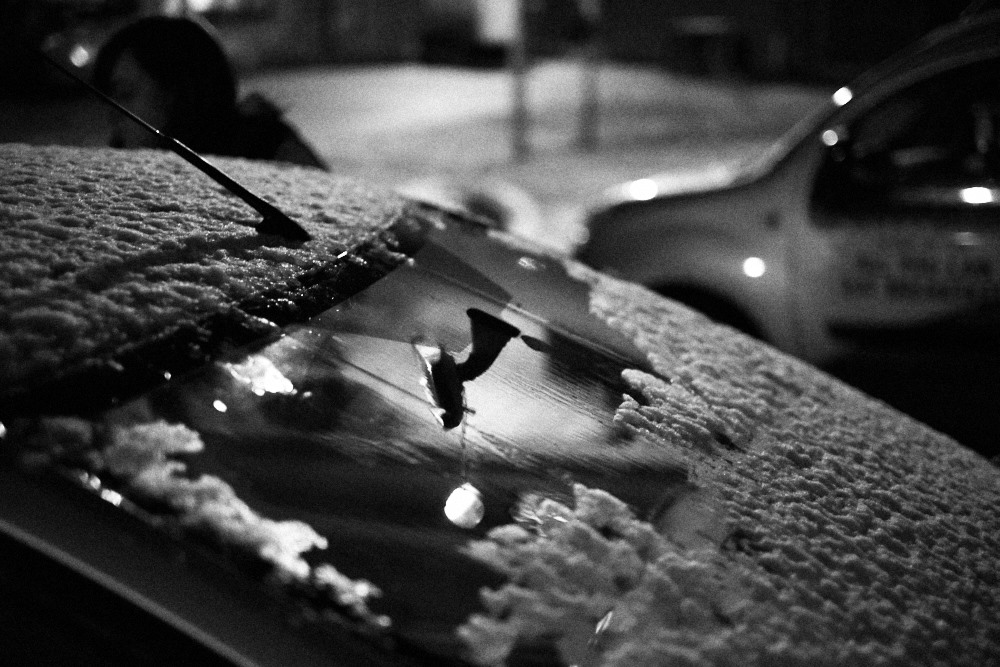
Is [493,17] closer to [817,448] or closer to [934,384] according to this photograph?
[934,384]

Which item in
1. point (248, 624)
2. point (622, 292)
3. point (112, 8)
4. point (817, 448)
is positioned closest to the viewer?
point (248, 624)

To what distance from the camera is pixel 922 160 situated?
5262mm

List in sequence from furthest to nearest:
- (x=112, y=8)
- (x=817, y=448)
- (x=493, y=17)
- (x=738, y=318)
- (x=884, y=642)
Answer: (x=493, y=17), (x=112, y=8), (x=738, y=318), (x=817, y=448), (x=884, y=642)

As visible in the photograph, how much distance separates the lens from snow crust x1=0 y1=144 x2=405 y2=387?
131cm

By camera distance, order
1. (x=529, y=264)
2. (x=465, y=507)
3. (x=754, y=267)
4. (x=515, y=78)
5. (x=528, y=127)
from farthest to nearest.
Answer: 1. (x=528, y=127)
2. (x=515, y=78)
3. (x=754, y=267)
4. (x=529, y=264)
5. (x=465, y=507)

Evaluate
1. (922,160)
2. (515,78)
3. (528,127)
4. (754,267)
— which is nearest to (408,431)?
(754,267)

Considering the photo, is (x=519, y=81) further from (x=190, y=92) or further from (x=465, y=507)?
(x=465, y=507)

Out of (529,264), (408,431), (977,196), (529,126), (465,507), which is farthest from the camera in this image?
(529,126)

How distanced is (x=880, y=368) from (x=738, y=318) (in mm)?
675

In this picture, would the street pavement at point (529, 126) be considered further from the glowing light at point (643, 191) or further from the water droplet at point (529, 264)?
the water droplet at point (529, 264)

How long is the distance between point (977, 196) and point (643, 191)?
156 cm

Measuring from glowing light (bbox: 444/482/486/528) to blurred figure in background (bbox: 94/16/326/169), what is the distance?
1917mm

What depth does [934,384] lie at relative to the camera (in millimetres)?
4535

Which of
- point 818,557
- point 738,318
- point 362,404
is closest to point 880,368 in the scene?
point 738,318
